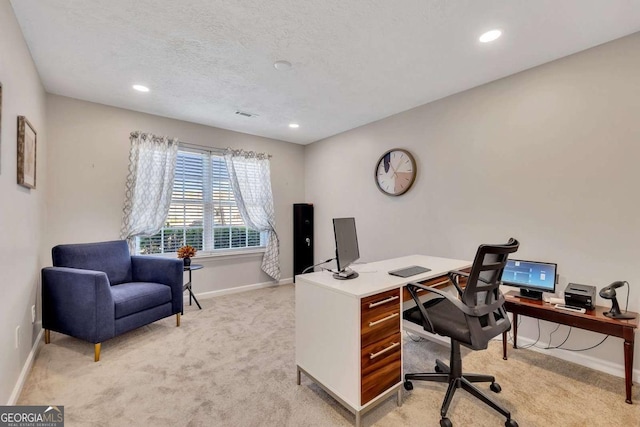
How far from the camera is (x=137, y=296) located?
274cm

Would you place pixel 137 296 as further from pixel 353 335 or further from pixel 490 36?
pixel 490 36

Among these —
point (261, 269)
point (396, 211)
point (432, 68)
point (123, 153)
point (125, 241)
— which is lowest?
point (261, 269)

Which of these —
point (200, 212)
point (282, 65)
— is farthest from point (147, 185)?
point (282, 65)

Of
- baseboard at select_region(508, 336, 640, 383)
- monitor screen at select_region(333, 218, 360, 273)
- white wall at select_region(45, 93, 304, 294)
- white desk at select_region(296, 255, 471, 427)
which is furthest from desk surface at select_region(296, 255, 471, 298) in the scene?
white wall at select_region(45, 93, 304, 294)

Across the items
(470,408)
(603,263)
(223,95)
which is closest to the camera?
(470,408)

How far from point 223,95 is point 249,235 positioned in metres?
2.40

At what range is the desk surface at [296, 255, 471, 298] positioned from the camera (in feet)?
5.59

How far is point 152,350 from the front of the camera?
260cm

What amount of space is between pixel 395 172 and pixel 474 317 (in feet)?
7.97

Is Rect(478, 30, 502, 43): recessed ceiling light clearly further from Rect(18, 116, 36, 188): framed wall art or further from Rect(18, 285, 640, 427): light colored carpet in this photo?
Rect(18, 116, 36, 188): framed wall art

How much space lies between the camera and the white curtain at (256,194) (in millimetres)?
4523

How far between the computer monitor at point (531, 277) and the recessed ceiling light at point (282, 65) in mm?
2641

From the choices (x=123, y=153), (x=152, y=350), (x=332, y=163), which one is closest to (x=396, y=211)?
(x=332, y=163)

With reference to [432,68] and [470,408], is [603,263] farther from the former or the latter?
[432,68]
